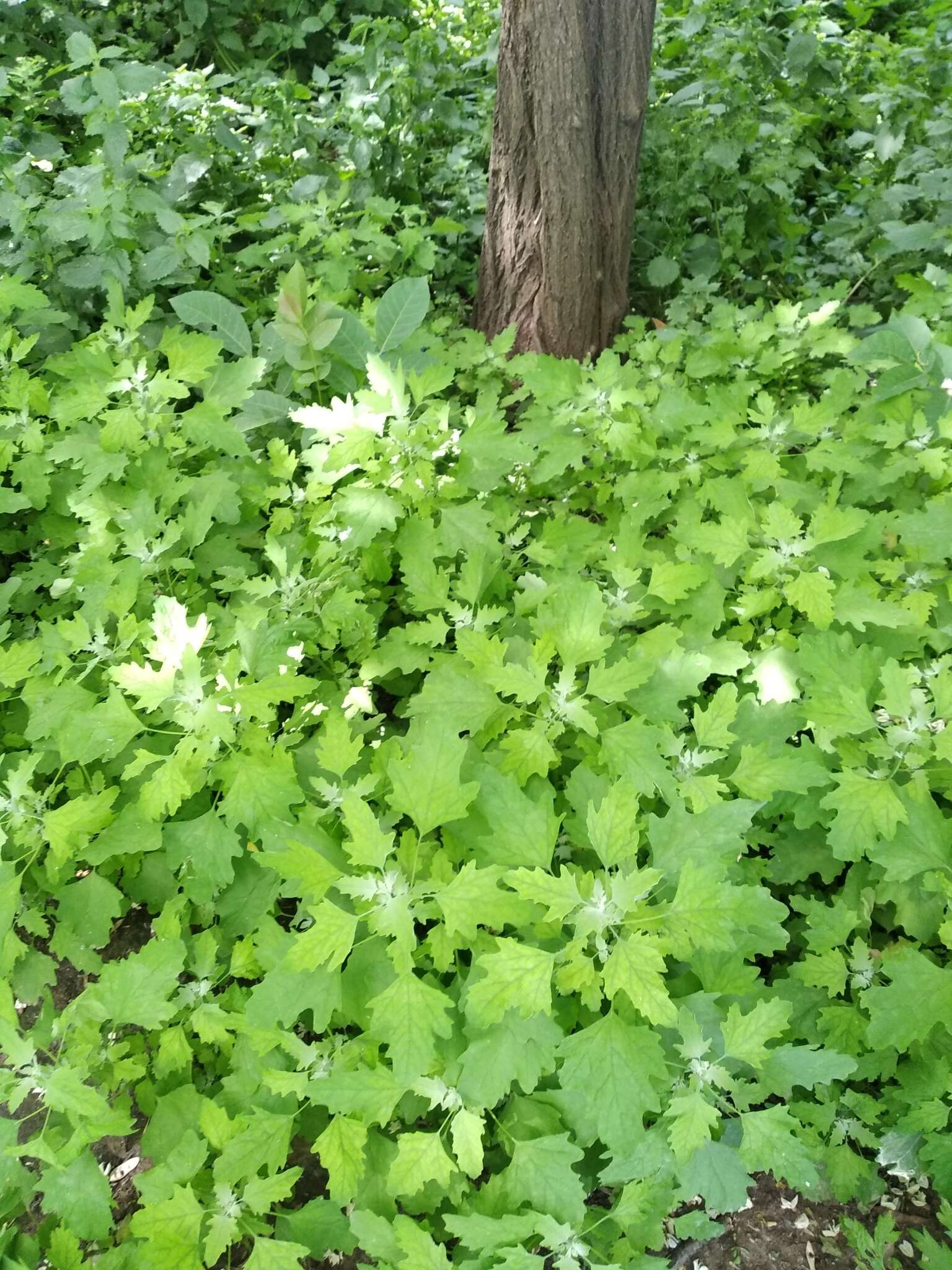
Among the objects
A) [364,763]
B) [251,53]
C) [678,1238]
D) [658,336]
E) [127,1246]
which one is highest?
[251,53]

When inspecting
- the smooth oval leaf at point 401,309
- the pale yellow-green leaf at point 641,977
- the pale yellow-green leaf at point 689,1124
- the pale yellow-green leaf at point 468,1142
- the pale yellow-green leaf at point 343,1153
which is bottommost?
the pale yellow-green leaf at point 343,1153

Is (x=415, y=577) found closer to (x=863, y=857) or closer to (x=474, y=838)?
(x=474, y=838)

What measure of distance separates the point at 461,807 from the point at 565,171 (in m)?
2.59

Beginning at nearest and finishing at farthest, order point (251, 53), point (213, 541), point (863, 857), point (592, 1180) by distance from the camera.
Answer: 1. point (592, 1180)
2. point (863, 857)
3. point (213, 541)
4. point (251, 53)

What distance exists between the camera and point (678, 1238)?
169 centimetres

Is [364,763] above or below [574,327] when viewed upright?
below

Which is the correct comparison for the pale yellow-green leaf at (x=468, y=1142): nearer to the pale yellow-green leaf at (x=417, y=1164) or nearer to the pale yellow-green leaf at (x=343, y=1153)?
the pale yellow-green leaf at (x=417, y=1164)

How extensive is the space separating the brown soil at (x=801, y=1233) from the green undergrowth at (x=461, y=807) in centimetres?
7

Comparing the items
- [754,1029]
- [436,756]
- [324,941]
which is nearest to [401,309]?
[436,756]

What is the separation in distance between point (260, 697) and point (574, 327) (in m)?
2.35

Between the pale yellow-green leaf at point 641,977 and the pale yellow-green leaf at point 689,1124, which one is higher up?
the pale yellow-green leaf at point 641,977

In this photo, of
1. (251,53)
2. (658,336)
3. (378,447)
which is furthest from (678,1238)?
(251,53)

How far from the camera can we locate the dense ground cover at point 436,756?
147 cm

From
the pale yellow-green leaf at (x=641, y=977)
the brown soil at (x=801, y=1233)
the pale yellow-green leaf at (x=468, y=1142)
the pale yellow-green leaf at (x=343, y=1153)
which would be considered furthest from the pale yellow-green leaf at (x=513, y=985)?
the brown soil at (x=801, y=1233)
